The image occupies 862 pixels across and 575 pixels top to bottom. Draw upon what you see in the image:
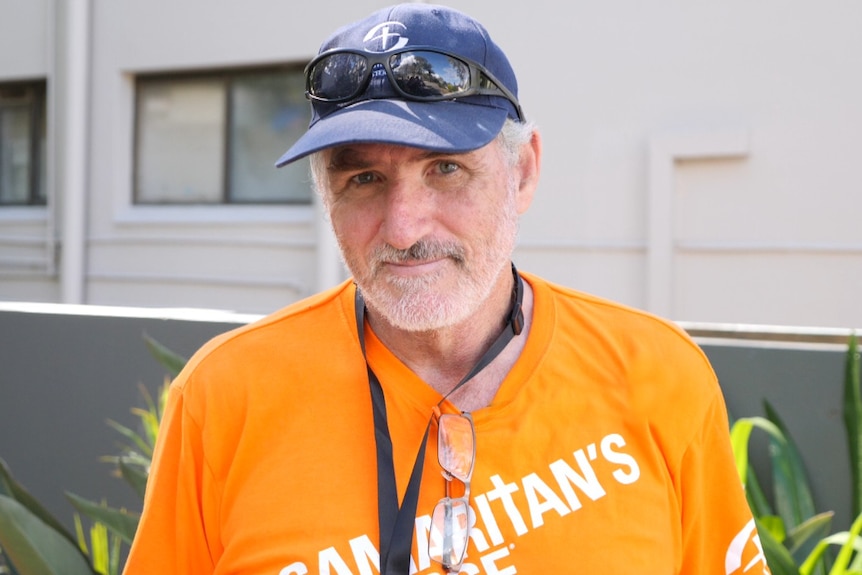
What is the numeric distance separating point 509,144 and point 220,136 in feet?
21.3

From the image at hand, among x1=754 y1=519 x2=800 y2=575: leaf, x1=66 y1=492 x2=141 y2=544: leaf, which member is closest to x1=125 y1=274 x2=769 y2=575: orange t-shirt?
x1=754 y1=519 x2=800 y2=575: leaf

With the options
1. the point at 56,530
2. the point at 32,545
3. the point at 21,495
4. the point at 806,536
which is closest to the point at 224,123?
the point at 21,495

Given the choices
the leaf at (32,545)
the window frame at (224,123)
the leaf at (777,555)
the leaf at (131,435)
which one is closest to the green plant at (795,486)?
the leaf at (777,555)

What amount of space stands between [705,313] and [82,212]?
203 inches

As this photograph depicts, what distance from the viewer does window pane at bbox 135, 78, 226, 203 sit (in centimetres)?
786

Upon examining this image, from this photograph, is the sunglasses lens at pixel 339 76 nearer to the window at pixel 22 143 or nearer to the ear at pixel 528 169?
the ear at pixel 528 169

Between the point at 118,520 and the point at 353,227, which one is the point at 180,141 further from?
the point at 353,227

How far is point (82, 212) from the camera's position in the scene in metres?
7.91

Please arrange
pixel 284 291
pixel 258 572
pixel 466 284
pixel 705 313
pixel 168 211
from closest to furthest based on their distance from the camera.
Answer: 1. pixel 258 572
2. pixel 466 284
3. pixel 705 313
4. pixel 284 291
5. pixel 168 211

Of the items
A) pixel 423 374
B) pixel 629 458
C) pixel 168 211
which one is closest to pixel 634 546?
pixel 629 458

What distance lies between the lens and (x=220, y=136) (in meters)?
7.87

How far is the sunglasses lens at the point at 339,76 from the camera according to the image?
1630mm

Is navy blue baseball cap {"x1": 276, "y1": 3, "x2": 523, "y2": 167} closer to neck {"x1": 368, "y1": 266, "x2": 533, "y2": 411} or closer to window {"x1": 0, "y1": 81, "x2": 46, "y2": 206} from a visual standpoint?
neck {"x1": 368, "y1": 266, "x2": 533, "y2": 411}

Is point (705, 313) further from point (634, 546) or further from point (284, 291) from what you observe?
point (634, 546)
